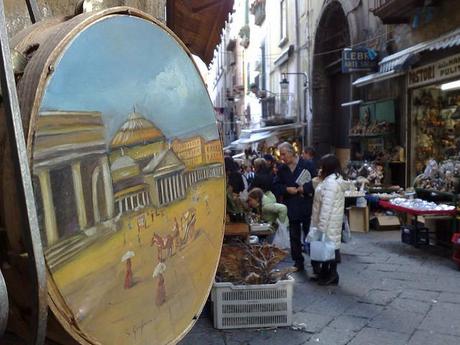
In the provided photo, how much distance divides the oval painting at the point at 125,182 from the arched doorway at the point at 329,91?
17.3 m

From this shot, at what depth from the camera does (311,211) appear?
7016 mm

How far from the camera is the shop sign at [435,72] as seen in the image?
1012 cm

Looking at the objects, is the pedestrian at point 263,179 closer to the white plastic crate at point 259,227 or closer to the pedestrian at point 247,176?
the pedestrian at point 247,176

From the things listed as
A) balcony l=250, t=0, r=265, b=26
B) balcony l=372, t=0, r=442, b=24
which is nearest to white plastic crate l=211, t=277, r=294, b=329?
balcony l=372, t=0, r=442, b=24

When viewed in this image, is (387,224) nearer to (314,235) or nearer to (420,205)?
(420,205)

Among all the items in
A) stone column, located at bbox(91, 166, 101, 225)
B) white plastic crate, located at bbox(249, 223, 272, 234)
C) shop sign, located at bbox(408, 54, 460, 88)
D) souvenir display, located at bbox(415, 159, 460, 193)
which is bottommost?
white plastic crate, located at bbox(249, 223, 272, 234)

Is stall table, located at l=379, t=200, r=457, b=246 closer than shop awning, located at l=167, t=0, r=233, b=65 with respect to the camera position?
No

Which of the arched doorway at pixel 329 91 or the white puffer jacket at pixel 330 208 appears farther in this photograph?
the arched doorway at pixel 329 91

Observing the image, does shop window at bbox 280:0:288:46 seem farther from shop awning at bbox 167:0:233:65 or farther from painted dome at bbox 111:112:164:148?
painted dome at bbox 111:112:164:148

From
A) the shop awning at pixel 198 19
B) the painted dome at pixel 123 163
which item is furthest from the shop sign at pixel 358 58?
the painted dome at pixel 123 163

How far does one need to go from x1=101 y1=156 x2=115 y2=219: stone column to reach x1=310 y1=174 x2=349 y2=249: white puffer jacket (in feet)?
16.1

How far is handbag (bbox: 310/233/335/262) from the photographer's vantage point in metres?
6.05
